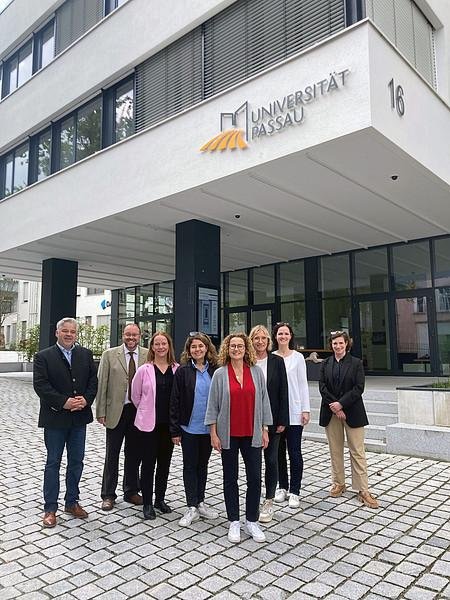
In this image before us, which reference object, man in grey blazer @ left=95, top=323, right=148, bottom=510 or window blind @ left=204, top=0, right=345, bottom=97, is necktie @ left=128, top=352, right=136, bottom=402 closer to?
man in grey blazer @ left=95, top=323, right=148, bottom=510

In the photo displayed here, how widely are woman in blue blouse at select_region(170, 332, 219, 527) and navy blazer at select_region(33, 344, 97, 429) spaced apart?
85 centimetres

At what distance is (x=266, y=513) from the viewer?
14.9 ft

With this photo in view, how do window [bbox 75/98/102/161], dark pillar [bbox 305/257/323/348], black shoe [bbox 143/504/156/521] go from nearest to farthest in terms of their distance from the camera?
1. black shoe [bbox 143/504/156/521]
2. window [bbox 75/98/102/161]
3. dark pillar [bbox 305/257/323/348]

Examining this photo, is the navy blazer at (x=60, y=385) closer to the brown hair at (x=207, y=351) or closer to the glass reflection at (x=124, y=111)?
the brown hair at (x=207, y=351)

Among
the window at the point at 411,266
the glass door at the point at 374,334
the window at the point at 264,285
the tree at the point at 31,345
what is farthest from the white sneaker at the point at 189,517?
the tree at the point at 31,345

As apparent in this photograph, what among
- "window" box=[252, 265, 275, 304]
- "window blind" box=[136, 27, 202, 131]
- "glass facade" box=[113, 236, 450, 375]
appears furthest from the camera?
"window" box=[252, 265, 275, 304]

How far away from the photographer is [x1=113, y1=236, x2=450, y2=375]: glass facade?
1268 centimetres

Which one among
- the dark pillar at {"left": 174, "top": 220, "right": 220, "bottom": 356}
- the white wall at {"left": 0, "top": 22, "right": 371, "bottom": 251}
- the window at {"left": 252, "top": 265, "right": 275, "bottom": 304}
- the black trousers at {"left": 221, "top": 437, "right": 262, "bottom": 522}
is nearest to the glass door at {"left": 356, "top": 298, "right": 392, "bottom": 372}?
the window at {"left": 252, "top": 265, "right": 275, "bottom": 304}

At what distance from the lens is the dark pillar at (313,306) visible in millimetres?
14961

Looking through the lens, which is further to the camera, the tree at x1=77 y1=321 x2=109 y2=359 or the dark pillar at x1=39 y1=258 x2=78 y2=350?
the tree at x1=77 y1=321 x2=109 y2=359

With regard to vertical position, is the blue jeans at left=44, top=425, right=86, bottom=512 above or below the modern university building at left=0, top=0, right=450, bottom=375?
below

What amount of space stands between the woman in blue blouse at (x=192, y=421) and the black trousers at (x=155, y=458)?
0.73ft

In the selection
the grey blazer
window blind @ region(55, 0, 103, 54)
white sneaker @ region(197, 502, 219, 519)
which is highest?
window blind @ region(55, 0, 103, 54)

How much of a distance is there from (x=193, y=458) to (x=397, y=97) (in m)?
6.13
